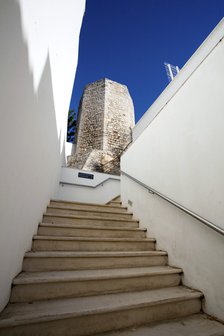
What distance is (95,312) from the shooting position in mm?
1084

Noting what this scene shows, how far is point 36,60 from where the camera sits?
54.5 inches

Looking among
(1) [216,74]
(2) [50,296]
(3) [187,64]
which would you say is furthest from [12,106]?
(3) [187,64]

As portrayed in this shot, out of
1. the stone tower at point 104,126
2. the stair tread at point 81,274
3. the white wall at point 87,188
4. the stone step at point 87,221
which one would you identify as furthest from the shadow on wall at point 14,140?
the stone tower at point 104,126

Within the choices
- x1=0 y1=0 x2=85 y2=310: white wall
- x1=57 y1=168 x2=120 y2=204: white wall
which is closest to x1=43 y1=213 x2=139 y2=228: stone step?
x1=0 y1=0 x2=85 y2=310: white wall

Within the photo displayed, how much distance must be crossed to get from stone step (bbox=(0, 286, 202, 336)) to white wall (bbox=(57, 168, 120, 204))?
315 centimetres

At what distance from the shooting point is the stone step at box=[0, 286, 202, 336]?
3.16 ft

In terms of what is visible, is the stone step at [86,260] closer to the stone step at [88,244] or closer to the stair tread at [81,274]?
the stair tread at [81,274]

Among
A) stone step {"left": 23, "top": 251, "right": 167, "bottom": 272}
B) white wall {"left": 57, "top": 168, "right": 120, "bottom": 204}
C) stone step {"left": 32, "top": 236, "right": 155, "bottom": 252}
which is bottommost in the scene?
stone step {"left": 23, "top": 251, "right": 167, "bottom": 272}

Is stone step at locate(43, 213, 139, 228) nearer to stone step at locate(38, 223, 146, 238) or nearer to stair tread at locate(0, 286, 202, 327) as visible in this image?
stone step at locate(38, 223, 146, 238)

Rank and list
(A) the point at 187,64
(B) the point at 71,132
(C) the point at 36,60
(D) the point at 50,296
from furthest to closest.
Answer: (B) the point at 71,132
(A) the point at 187,64
(C) the point at 36,60
(D) the point at 50,296

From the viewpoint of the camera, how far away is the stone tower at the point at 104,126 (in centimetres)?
763

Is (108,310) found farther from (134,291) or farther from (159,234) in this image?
(159,234)

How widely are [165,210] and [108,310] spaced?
125 cm

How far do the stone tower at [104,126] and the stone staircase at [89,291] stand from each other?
5474mm
